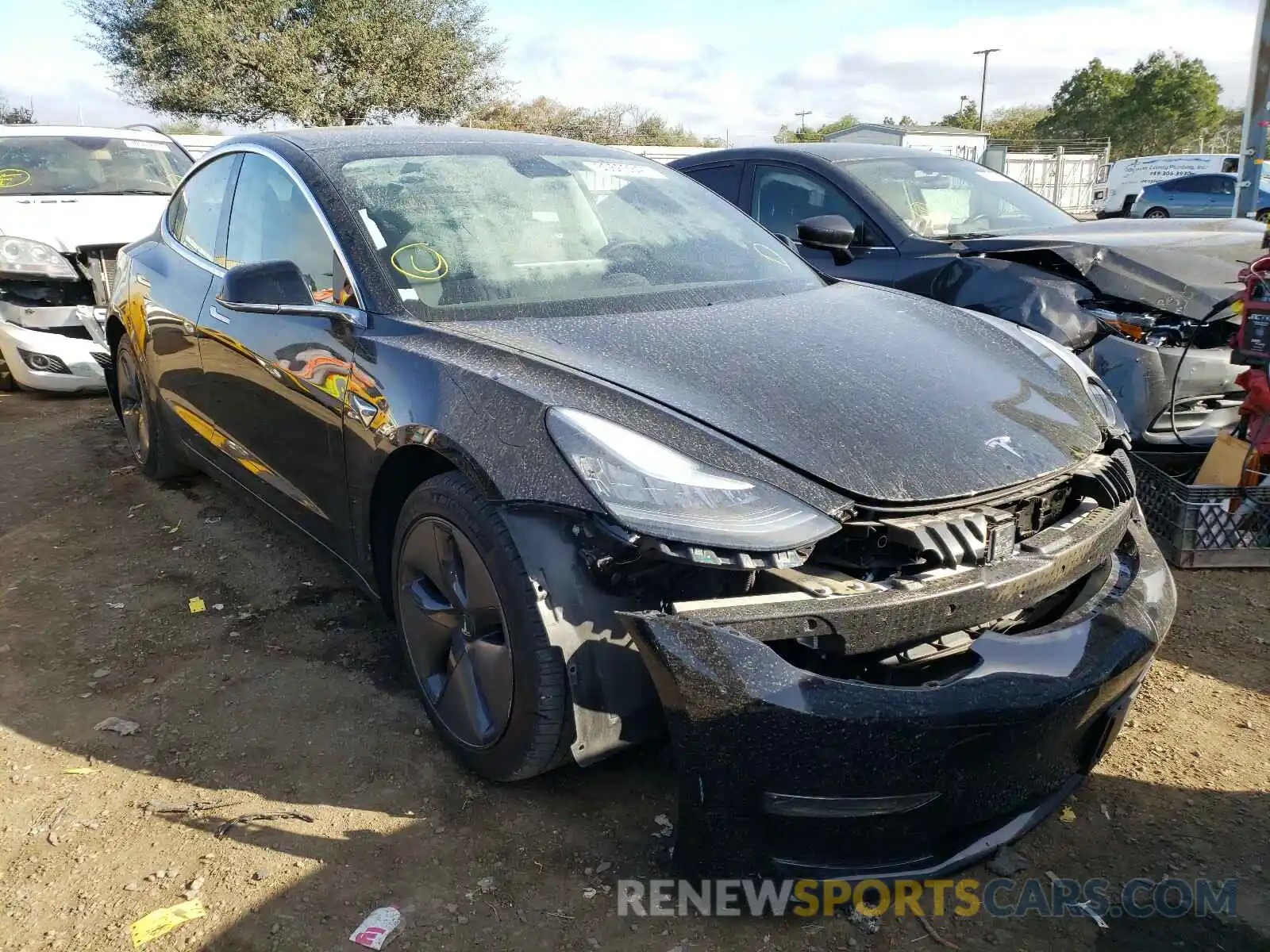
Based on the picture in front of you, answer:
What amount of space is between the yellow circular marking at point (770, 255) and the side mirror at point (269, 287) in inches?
60.9

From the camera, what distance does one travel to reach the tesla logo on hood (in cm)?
218

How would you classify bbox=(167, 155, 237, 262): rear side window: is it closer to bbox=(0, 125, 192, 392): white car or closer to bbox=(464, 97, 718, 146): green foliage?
bbox=(0, 125, 192, 392): white car

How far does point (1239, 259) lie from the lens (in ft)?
14.5

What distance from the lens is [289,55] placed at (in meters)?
23.6

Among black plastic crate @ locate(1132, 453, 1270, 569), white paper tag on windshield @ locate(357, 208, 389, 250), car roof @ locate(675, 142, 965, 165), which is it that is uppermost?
car roof @ locate(675, 142, 965, 165)

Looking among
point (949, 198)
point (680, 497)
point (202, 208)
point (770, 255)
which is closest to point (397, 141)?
point (202, 208)

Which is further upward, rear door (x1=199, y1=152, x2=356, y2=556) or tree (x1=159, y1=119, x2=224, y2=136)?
tree (x1=159, y1=119, x2=224, y2=136)

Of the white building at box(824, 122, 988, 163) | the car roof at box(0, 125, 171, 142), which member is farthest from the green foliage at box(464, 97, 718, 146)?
the car roof at box(0, 125, 171, 142)

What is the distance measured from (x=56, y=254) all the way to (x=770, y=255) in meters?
5.31

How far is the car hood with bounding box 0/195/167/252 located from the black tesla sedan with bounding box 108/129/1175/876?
427cm

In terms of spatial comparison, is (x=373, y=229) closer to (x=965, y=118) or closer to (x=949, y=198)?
(x=949, y=198)

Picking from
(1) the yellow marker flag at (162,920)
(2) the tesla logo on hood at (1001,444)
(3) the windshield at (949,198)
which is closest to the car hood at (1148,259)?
(3) the windshield at (949,198)

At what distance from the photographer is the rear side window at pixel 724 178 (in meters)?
5.74

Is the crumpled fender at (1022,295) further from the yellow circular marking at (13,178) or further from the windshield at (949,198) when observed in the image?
the yellow circular marking at (13,178)
